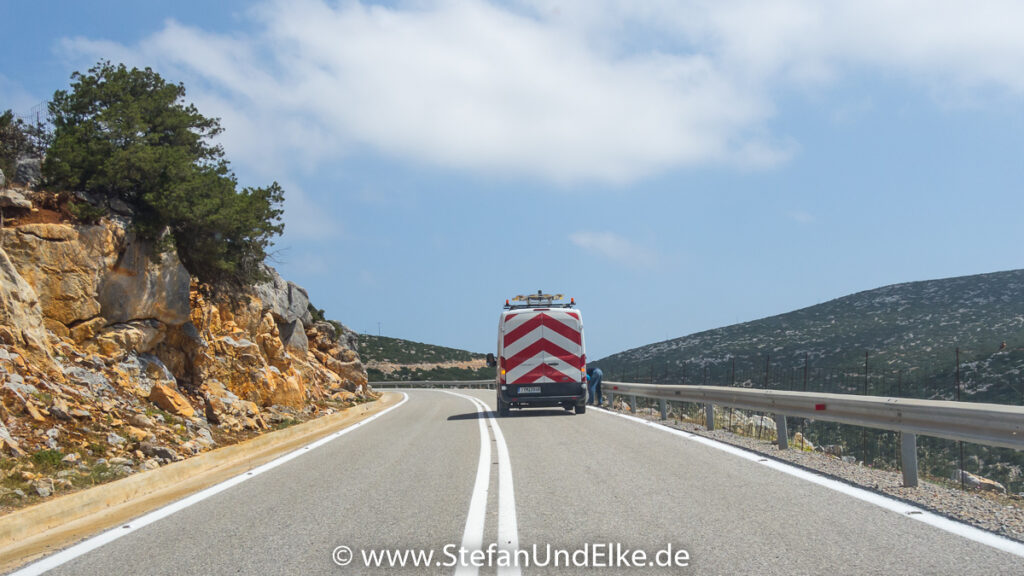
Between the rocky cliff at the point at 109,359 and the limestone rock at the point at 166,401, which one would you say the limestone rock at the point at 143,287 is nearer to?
the rocky cliff at the point at 109,359

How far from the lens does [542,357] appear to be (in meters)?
19.4

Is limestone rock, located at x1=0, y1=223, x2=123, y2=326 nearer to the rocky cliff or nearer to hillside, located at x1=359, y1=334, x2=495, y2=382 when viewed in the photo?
the rocky cliff

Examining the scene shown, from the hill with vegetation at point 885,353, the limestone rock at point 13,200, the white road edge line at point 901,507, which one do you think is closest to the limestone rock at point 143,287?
the limestone rock at point 13,200

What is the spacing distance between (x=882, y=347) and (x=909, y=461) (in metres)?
57.1

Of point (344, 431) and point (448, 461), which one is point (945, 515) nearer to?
point (448, 461)

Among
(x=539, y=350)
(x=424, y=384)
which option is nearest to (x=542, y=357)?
(x=539, y=350)

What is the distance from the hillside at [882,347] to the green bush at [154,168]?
16386 mm

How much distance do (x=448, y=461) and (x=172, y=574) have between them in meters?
5.82

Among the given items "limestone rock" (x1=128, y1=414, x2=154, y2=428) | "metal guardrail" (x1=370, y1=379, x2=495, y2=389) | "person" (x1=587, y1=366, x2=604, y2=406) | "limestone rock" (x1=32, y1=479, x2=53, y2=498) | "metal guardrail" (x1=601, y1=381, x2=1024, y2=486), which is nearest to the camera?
"metal guardrail" (x1=601, y1=381, x2=1024, y2=486)

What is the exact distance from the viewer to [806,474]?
865 centimetres

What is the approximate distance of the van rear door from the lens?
63.8 ft

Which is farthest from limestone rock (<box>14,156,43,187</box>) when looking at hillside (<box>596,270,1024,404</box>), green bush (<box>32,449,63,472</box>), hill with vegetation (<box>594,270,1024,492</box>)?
hillside (<box>596,270,1024,404</box>)

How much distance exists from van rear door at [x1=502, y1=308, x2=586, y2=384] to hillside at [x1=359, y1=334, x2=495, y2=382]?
52334mm

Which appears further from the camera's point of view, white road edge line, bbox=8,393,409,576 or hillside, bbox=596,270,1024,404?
hillside, bbox=596,270,1024,404
